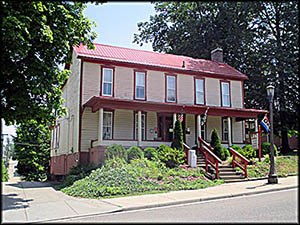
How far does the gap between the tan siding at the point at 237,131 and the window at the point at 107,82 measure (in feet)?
34.8

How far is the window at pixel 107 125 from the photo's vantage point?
19594mm

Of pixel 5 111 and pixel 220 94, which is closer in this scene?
pixel 5 111

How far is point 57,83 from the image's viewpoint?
42.1 feet

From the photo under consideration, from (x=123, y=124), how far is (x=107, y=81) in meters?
3.08

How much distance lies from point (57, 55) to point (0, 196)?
10597 millimetres

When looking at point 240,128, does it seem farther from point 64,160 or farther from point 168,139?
point 64,160

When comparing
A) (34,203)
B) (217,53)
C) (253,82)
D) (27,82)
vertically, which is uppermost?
(217,53)

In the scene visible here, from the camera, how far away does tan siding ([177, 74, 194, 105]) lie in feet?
73.4

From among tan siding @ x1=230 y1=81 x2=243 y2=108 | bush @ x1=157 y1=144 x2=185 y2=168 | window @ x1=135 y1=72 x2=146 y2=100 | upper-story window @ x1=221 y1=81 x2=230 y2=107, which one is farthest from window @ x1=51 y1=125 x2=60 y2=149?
tan siding @ x1=230 y1=81 x2=243 y2=108

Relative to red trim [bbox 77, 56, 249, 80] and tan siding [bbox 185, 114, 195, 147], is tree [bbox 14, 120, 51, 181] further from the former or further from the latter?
tan siding [bbox 185, 114, 195, 147]

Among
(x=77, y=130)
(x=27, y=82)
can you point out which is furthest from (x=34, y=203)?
(x=77, y=130)

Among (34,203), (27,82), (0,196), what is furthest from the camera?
(27,82)

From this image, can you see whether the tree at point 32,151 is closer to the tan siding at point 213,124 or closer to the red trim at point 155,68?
the red trim at point 155,68

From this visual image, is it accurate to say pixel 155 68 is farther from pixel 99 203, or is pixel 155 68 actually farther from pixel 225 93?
pixel 99 203
